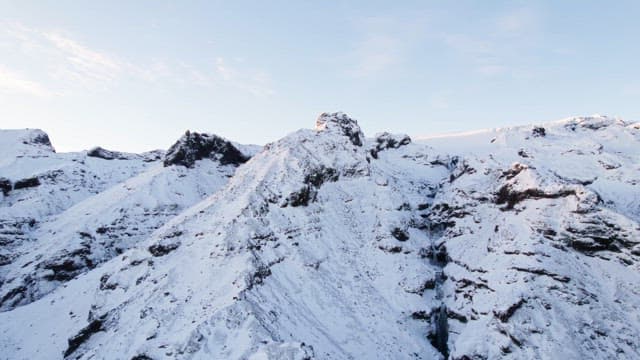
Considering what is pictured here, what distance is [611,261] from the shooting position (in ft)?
148

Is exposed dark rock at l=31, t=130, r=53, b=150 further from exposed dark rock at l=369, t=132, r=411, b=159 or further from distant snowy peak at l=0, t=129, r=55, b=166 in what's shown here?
exposed dark rock at l=369, t=132, r=411, b=159

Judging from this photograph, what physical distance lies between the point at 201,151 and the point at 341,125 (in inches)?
1004

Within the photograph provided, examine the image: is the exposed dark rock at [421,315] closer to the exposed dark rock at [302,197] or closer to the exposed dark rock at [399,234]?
the exposed dark rock at [399,234]

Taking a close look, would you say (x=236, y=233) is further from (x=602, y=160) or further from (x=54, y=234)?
(x=602, y=160)

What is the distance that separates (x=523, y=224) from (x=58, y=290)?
164 feet

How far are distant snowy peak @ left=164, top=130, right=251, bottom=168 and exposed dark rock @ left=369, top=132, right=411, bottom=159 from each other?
74.3ft

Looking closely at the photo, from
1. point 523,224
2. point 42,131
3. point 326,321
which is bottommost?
point 326,321

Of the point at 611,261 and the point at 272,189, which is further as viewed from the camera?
the point at 272,189

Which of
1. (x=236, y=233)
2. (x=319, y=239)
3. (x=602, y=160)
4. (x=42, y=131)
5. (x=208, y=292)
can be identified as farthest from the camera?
(x=42, y=131)

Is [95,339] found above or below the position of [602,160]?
below

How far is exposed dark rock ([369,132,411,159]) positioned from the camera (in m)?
84.8

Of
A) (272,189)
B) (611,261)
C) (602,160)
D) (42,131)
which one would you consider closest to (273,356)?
(272,189)

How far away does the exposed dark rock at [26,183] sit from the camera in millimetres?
80750

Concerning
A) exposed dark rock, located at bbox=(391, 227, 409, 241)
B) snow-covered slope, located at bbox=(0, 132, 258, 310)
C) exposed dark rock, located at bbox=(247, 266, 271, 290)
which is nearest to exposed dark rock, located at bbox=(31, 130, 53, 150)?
snow-covered slope, located at bbox=(0, 132, 258, 310)
